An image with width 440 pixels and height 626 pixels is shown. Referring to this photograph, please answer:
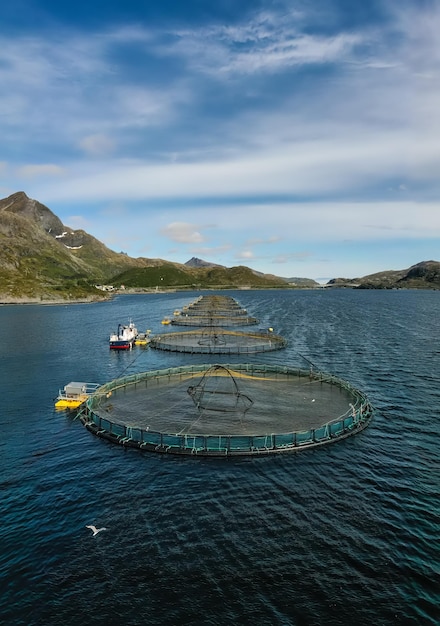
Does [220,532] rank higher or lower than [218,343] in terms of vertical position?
lower

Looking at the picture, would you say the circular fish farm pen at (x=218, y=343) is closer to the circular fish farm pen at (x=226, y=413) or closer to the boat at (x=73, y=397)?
the circular fish farm pen at (x=226, y=413)

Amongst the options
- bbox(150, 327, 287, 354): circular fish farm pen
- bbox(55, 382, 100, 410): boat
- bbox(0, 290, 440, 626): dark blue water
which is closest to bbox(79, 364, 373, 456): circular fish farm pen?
bbox(0, 290, 440, 626): dark blue water

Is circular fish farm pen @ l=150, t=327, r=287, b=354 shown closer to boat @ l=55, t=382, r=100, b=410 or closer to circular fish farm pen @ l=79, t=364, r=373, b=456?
circular fish farm pen @ l=79, t=364, r=373, b=456

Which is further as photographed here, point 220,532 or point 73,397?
point 73,397

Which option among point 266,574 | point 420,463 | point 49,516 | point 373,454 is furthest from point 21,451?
point 420,463

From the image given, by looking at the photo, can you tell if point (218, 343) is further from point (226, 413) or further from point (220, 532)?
point (220, 532)

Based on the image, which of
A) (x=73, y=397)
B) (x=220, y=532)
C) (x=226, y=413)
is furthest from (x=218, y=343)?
(x=220, y=532)
